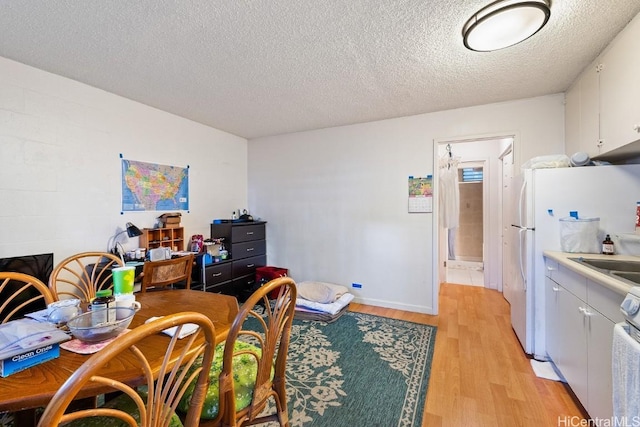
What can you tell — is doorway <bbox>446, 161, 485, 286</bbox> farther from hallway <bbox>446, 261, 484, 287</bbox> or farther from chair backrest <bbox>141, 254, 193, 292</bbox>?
chair backrest <bbox>141, 254, 193, 292</bbox>

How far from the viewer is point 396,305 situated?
3473 mm

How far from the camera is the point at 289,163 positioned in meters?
4.16

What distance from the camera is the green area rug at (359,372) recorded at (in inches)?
66.5

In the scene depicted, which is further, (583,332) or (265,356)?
Answer: (583,332)

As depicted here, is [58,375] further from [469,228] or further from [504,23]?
[469,228]

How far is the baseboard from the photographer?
3.31 metres

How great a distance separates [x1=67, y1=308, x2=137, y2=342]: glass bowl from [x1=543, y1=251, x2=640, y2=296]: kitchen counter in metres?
2.15

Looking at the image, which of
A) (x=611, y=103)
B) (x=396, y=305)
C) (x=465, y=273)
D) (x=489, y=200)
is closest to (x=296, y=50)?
(x=611, y=103)

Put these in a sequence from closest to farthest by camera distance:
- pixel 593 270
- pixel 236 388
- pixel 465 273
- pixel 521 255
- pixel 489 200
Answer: pixel 236 388 < pixel 593 270 < pixel 521 255 < pixel 489 200 < pixel 465 273

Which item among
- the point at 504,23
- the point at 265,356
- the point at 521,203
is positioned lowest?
the point at 265,356

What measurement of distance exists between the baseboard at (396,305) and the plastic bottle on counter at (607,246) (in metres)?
1.71

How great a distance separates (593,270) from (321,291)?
2.55 meters

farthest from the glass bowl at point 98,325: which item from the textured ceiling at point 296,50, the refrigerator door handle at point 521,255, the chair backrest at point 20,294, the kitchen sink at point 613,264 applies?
the refrigerator door handle at point 521,255

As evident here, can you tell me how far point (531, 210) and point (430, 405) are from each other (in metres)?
1.70
